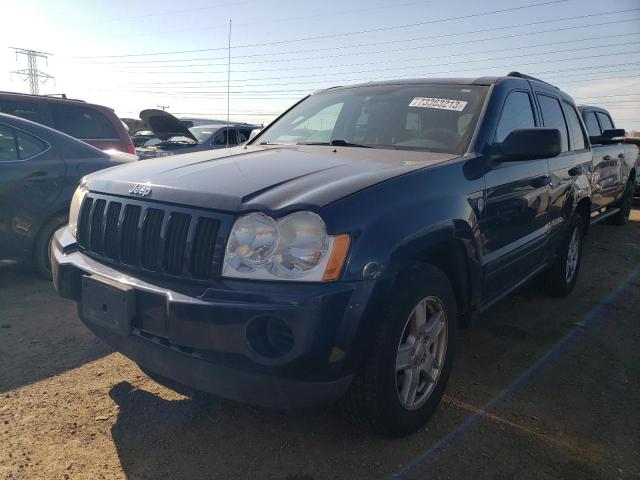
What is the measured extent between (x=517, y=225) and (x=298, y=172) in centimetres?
164

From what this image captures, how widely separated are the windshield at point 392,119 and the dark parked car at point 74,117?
4019mm

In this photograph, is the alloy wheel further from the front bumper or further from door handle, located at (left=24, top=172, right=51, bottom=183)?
door handle, located at (left=24, top=172, right=51, bottom=183)

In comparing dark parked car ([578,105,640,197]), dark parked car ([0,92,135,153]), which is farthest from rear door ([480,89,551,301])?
dark parked car ([0,92,135,153])

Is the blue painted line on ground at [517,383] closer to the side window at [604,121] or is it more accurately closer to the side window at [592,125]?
the side window at [592,125]

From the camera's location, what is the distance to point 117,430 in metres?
2.44

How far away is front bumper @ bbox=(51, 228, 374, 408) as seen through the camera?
1863mm

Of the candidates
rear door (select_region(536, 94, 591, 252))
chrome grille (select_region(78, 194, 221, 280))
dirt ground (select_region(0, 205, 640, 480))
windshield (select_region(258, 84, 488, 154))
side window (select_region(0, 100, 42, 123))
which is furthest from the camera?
side window (select_region(0, 100, 42, 123))

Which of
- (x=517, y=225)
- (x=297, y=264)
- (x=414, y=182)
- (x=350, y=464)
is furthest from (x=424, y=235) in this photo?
(x=517, y=225)

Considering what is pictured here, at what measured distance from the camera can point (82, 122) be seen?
22.5ft

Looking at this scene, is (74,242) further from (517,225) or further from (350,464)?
(517,225)

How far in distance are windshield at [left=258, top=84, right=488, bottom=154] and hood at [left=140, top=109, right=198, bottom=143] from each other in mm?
5759

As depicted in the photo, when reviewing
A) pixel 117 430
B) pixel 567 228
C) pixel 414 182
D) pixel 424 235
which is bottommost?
pixel 117 430

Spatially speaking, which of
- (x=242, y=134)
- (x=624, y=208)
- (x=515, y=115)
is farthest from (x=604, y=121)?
(x=242, y=134)

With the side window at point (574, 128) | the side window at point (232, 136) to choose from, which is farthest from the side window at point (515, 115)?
the side window at point (232, 136)
